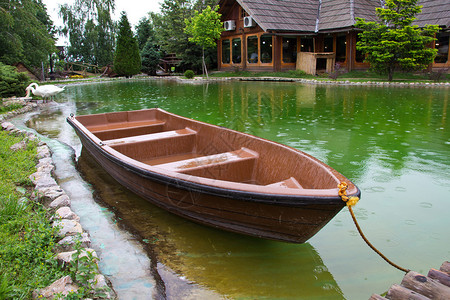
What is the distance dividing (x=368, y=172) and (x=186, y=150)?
301 centimetres

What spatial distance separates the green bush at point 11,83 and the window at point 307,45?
1791 cm

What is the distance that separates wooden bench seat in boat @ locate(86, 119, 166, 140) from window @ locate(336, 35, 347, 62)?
62.6 feet

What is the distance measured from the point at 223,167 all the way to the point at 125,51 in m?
27.0

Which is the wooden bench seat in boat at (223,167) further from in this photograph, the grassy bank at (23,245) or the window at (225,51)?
the window at (225,51)

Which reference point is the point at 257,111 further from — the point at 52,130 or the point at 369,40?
Answer: the point at 369,40

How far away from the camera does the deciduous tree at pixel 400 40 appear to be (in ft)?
56.5

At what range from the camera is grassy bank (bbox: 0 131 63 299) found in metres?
2.52

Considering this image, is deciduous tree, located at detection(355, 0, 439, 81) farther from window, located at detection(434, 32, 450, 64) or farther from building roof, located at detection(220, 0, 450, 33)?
building roof, located at detection(220, 0, 450, 33)

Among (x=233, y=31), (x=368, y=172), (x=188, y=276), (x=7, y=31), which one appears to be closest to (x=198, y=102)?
(x=368, y=172)

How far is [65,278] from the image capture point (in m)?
2.55

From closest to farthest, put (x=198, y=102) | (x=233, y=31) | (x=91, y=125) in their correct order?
→ (x=91, y=125) < (x=198, y=102) < (x=233, y=31)

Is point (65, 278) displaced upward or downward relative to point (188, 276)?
upward

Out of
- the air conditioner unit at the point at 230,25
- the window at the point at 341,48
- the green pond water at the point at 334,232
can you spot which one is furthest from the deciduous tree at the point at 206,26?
the green pond water at the point at 334,232

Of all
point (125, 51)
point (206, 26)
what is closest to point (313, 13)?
point (206, 26)
